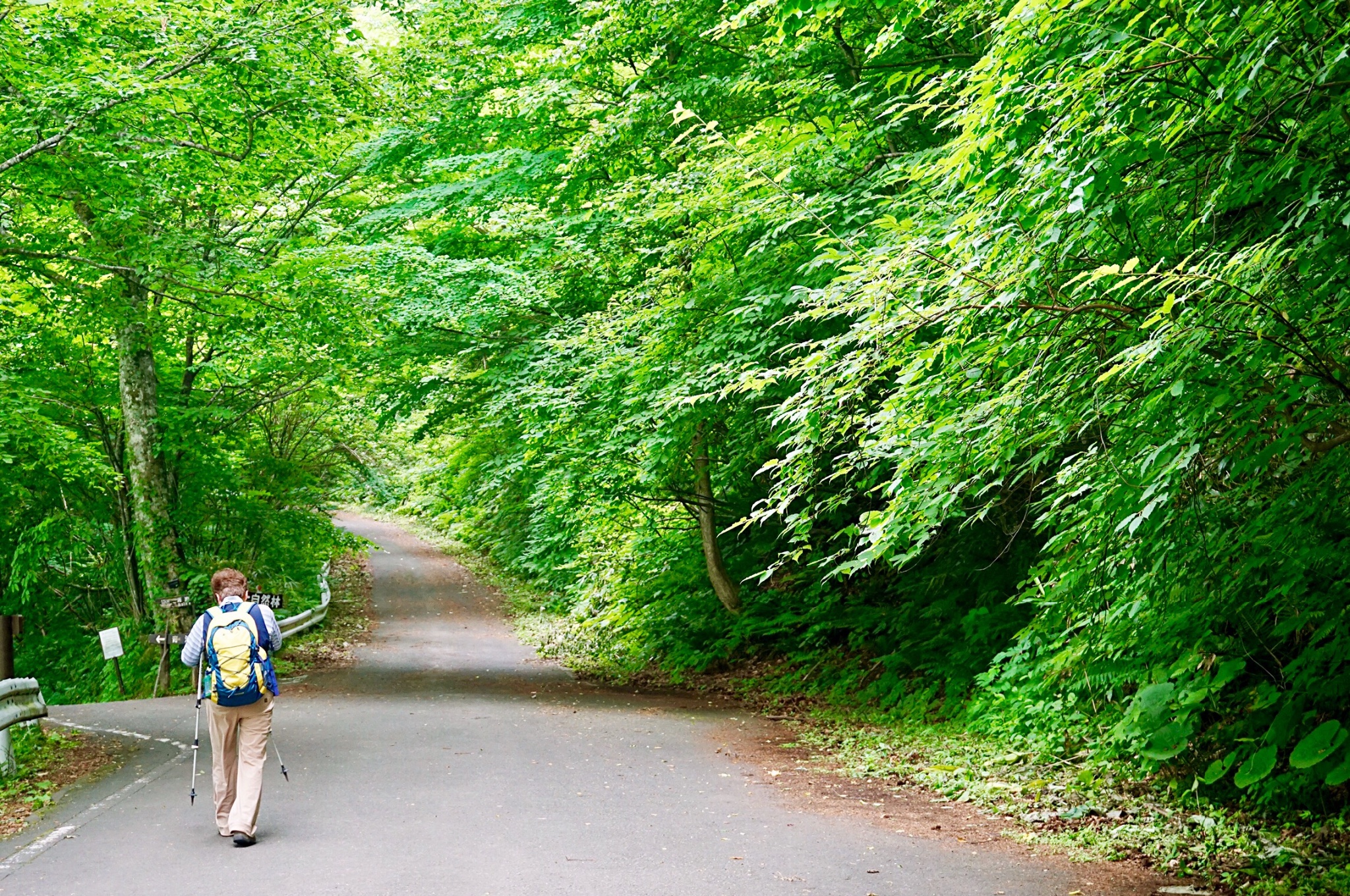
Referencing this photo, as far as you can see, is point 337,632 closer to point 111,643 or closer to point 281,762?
point 111,643

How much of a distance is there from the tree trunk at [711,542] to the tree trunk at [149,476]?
333 inches

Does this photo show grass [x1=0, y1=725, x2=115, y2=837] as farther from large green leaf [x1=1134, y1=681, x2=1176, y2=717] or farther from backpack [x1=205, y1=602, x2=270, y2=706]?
large green leaf [x1=1134, y1=681, x2=1176, y2=717]

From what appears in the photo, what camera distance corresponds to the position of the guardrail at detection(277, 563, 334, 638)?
2162 cm

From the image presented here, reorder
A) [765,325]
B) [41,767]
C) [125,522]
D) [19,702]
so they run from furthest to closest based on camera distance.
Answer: [125,522] → [765,325] → [19,702] → [41,767]

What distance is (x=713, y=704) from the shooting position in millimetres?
14484

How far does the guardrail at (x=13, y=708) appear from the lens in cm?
877

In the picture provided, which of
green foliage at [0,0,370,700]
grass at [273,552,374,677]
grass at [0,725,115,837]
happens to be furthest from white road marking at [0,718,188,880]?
grass at [273,552,374,677]

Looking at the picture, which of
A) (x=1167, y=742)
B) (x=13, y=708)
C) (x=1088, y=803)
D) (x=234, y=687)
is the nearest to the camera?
(x=234, y=687)

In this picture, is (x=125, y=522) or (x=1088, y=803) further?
(x=125, y=522)

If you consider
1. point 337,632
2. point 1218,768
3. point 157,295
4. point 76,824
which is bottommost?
point 337,632

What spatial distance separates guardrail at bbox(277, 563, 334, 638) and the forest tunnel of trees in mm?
1129

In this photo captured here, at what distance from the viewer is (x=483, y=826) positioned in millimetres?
7219

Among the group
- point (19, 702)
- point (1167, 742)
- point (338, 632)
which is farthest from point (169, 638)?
point (1167, 742)

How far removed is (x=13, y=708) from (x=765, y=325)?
25.7 feet
